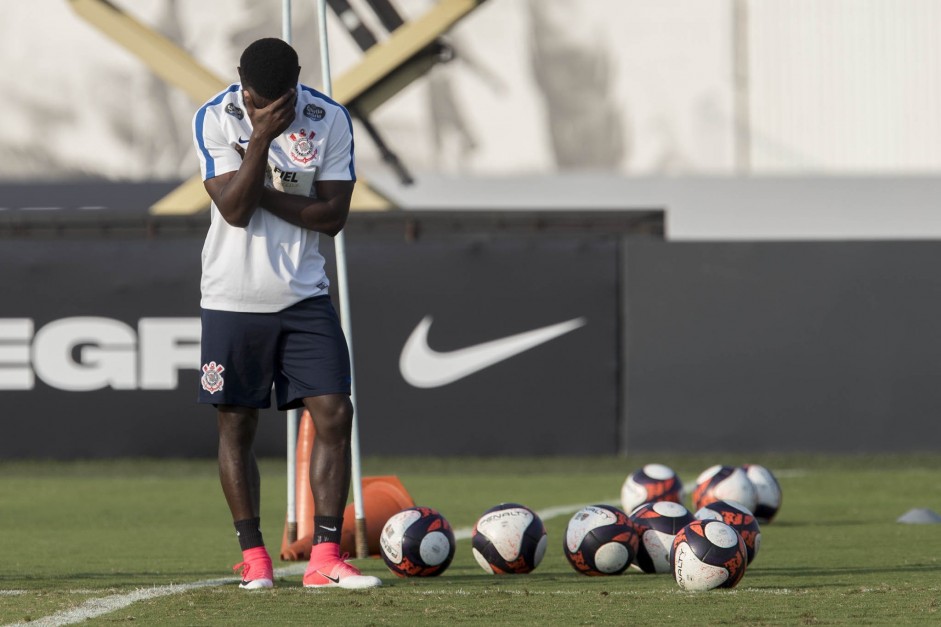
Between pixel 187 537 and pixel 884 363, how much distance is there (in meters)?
7.70

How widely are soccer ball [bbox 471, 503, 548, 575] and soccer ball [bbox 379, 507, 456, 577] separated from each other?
5.3 inches

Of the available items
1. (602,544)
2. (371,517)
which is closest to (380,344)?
(371,517)

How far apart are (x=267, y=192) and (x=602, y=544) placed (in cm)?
194

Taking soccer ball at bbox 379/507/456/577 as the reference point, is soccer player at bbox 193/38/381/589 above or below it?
above

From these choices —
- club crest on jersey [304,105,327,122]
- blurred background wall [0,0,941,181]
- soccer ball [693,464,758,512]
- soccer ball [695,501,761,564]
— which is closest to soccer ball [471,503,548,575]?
soccer ball [695,501,761,564]

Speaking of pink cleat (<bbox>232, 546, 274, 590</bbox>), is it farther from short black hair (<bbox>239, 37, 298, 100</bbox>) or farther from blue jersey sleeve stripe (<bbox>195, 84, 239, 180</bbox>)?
short black hair (<bbox>239, 37, 298, 100</bbox>)

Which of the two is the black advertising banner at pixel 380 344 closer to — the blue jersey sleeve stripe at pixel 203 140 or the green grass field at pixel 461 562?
the green grass field at pixel 461 562

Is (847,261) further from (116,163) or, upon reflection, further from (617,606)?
(116,163)

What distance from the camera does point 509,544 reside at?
648 cm

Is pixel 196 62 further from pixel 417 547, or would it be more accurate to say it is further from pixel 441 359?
pixel 417 547

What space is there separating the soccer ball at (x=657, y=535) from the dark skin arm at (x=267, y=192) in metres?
1.78

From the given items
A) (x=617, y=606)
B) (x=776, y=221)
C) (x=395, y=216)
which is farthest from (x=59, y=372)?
(x=776, y=221)

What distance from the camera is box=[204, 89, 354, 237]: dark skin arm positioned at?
18.5 ft

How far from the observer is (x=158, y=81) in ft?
92.4
